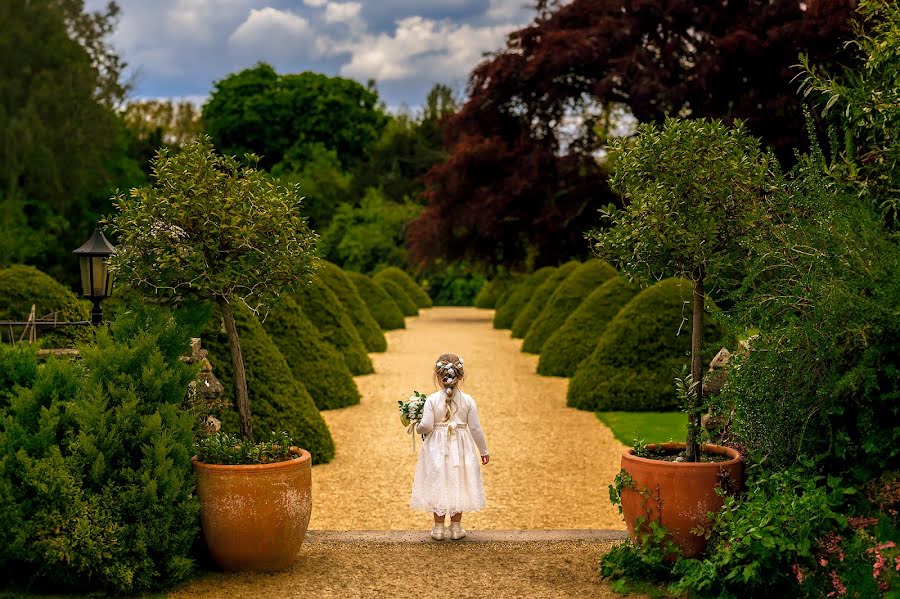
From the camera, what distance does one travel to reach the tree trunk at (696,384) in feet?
18.6

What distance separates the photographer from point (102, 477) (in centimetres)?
525

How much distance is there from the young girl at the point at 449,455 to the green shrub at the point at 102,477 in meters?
1.49

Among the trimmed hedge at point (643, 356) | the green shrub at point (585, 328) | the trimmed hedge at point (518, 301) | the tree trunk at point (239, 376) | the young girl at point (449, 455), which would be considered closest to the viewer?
the tree trunk at point (239, 376)

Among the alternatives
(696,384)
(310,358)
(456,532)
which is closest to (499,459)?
(310,358)

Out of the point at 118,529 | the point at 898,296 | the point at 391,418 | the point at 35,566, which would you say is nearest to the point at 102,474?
the point at 118,529

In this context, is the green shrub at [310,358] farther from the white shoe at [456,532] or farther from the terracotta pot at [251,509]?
the terracotta pot at [251,509]

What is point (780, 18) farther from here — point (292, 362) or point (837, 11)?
point (292, 362)

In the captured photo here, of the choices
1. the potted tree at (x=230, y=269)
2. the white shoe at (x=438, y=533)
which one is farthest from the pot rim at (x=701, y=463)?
the potted tree at (x=230, y=269)

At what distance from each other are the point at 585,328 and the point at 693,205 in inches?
384

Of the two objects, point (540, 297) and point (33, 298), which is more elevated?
point (33, 298)

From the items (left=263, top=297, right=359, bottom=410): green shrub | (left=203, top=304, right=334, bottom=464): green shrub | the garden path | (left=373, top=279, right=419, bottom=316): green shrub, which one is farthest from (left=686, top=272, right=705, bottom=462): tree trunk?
(left=373, top=279, right=419, bottom=316): green shrub

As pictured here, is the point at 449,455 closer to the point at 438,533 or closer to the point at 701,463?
the point at 438,533

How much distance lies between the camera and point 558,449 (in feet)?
34.3

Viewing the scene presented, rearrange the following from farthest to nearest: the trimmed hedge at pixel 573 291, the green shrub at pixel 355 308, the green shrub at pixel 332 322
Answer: the green shrub at pixel 355 308
the trimmed hedge at pixel 573 291
the green shrub at pixel 332 322
